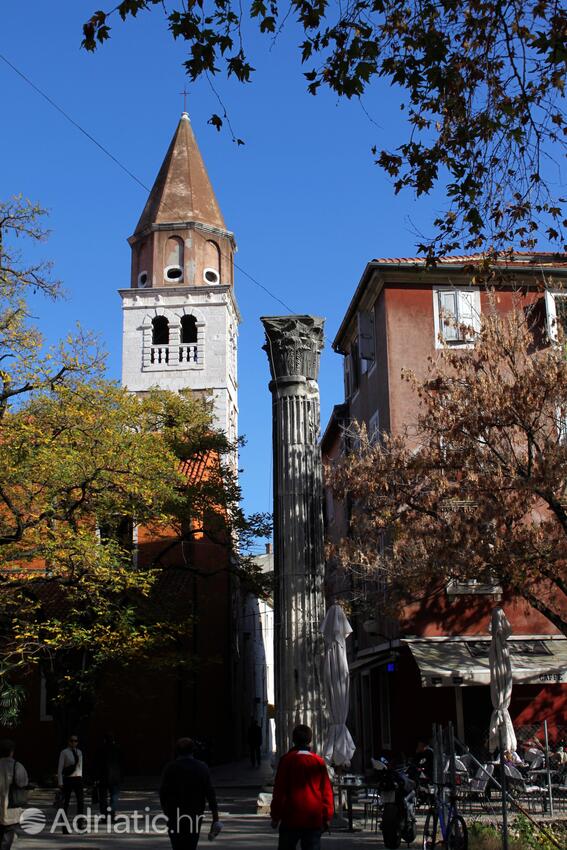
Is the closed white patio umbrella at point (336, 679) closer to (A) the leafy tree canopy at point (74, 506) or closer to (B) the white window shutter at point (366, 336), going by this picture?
(A) the leafy tree canopy at point (74, 506)

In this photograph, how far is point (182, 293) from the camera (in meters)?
48.4

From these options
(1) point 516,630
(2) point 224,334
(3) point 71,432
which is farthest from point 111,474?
(2) point 224,334

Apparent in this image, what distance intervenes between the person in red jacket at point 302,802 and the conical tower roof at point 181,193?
4334cm

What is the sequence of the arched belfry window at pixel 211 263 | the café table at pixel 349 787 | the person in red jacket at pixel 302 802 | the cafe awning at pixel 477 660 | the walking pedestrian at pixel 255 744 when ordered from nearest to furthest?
1. the person in red jacket at pixel 302 802
2. the café table at pixel 349 787
3. the cafe awning at pixel 477 660
4. the walking pedestrian at pixel 255 744
5. the arched belfry window at pixel 211 263

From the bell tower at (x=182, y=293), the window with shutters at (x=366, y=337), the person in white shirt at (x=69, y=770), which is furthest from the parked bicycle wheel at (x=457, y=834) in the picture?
the bell tower at (x=182, y=293)

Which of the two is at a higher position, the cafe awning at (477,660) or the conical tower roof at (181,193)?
the conical tower roof at (181,193)

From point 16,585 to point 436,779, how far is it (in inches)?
411

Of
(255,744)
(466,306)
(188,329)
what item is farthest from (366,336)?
(188,329)

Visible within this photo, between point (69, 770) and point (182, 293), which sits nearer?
point (69, 770)

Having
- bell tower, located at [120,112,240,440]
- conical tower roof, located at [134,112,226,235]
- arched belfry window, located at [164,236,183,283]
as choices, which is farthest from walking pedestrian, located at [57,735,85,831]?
conical tower roof, located at [134,112,226,235]

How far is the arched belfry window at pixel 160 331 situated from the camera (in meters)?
48.2

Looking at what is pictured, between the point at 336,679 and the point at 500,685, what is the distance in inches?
108

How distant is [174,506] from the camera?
27.0m

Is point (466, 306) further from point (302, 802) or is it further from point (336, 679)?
point (302, 802)
